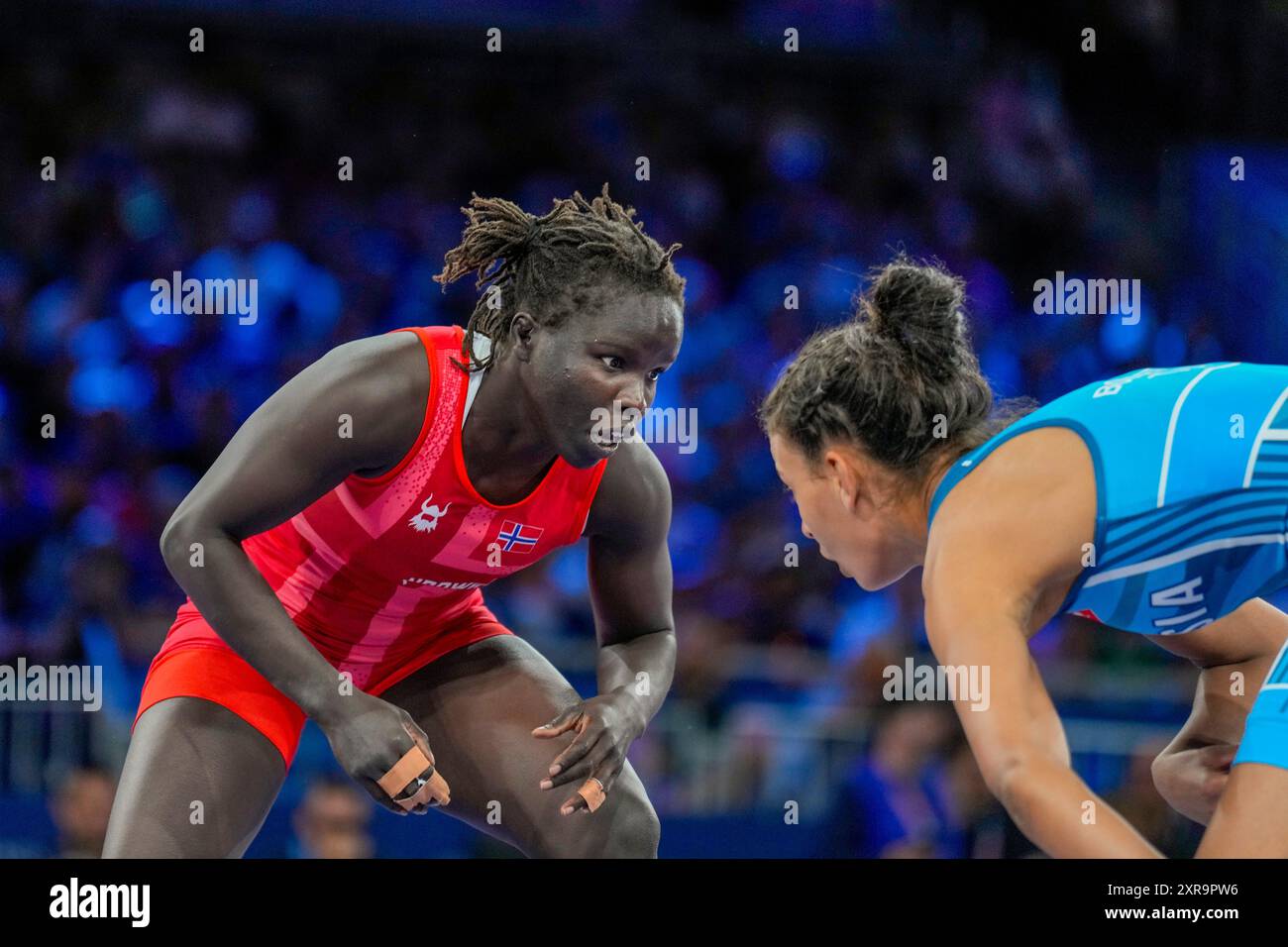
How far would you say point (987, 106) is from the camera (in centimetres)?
Answer: 843

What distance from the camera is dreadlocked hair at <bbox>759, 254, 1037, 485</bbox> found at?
228 centimetres

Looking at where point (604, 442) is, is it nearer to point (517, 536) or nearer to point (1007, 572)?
point (517, 536)

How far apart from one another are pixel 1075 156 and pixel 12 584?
612cm

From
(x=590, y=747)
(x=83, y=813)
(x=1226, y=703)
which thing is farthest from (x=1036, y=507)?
(x=83, y=813)

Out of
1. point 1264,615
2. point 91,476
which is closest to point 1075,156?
point 91,476

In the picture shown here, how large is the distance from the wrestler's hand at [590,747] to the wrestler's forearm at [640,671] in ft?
0.15

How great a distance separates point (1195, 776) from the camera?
8.77ft

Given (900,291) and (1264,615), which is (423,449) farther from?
(1264,615)

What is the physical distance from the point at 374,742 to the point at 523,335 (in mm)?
808

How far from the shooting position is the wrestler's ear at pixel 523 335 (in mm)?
2783

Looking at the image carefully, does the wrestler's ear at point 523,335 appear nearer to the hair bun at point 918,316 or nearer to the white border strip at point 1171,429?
the hair bun at point 918,316
